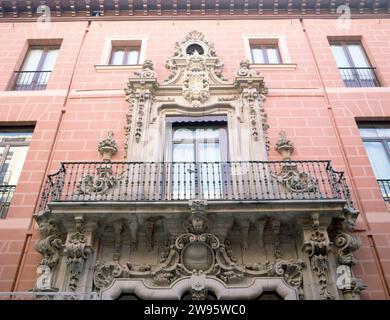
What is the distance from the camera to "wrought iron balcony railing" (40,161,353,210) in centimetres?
789

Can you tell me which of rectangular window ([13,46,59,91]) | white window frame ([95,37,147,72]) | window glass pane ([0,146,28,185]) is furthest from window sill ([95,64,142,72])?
window glass pane ([0,146,28,185])

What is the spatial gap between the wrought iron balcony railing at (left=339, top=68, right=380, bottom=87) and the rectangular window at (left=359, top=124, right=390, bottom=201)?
1.48 m

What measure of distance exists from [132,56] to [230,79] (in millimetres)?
3018

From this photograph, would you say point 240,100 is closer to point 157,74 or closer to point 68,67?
point 157,74

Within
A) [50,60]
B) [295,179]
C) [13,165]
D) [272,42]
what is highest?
[272,42]

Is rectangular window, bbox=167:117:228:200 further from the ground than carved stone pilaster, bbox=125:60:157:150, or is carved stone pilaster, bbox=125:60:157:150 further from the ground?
carved stone pilaster, bbox=125:60:157:150

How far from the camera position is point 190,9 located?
12.6 m

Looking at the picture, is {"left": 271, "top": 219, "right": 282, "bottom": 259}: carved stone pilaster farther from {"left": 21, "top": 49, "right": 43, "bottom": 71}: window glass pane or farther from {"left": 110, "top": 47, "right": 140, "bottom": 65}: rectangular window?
{"left": 21, "top": 49, "right": 43, "bottom": 71}: window glass pane

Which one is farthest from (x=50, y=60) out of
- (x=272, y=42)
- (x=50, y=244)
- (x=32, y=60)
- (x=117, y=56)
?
(x=272, y=42)

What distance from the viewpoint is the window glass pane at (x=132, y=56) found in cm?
1157

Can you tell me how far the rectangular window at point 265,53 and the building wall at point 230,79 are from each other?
351 mm

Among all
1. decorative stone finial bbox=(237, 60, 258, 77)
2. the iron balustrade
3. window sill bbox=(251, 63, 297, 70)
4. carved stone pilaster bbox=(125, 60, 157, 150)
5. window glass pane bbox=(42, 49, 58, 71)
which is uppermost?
window glass pane bbox=(42, 49, 58, 71)

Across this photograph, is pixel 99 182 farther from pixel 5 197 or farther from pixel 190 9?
pixel 190 9

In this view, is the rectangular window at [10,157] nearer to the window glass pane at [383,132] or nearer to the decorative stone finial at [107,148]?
the decorative stone finial at [107,148]
